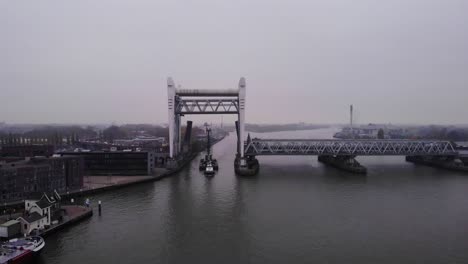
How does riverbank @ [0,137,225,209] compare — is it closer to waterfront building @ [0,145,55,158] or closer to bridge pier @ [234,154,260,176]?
waterfront building @ [0,145,55,158]

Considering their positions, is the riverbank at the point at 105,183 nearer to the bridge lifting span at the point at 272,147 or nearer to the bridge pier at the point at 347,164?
the bridge lifting span at the point at 272,147

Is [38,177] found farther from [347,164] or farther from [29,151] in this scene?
[347,164]

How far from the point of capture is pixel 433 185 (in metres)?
12.4

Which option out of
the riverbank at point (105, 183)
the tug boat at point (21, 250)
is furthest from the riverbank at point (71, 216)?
the riverbank at point (105, 183)

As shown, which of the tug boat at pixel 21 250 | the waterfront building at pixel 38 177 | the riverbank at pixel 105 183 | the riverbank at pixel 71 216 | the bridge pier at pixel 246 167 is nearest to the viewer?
the tug boat at pixel 21 250

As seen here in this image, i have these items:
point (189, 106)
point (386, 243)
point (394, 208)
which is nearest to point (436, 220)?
point (394, 208)

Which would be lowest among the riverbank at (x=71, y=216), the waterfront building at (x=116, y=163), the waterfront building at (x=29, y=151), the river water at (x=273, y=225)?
the river water at (x=273, y=225)

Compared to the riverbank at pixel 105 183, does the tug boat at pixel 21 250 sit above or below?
below

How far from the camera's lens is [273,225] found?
24.8ft

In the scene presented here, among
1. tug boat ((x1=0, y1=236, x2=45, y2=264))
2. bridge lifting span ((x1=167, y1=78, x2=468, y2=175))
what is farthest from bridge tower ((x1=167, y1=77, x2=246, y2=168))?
tug boat ((x1=0, y1=236, x2=45, y2=264))

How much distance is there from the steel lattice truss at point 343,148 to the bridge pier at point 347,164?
1.28 feet

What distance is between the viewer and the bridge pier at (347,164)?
1486cm

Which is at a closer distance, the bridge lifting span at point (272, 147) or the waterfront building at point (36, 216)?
the waterfront building at point (36, 216)

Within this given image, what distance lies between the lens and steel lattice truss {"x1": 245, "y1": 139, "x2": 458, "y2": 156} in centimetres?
1627
